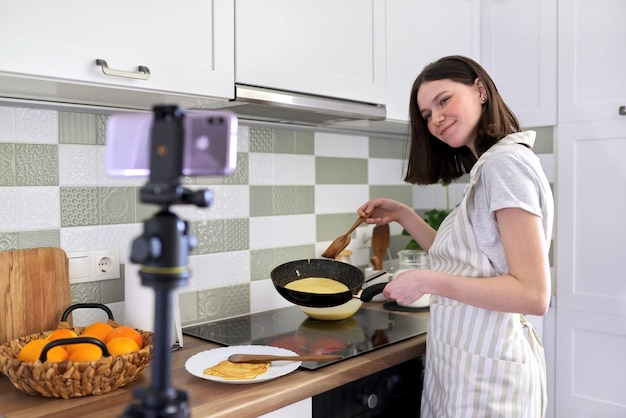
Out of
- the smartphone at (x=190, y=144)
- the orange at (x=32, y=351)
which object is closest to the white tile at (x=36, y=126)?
the orange at (x=32, y=351)

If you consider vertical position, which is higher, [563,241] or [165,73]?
[165,73]

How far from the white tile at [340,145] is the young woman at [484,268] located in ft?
2.08

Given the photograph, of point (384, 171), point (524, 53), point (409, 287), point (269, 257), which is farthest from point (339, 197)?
point (409, 287)

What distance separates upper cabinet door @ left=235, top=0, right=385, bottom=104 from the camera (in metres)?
1.42

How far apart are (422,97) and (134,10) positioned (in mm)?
703

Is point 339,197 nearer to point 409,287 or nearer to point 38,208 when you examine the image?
point 409,287

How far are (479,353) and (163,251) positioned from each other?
40.5 inches

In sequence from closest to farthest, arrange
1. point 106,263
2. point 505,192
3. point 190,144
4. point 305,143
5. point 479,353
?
point 190,144
point 505,192
point 479,353
point 106,263
point 305,143

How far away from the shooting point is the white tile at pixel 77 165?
58.4 inches

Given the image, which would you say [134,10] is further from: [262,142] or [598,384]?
[598,384]

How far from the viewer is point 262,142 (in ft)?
6.39

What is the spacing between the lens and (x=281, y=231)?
2027 mm

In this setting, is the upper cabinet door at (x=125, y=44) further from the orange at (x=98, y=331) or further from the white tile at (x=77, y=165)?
the orange at (x=98, y=331)

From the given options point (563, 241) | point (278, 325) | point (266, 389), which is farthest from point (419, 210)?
point (266, 389)
